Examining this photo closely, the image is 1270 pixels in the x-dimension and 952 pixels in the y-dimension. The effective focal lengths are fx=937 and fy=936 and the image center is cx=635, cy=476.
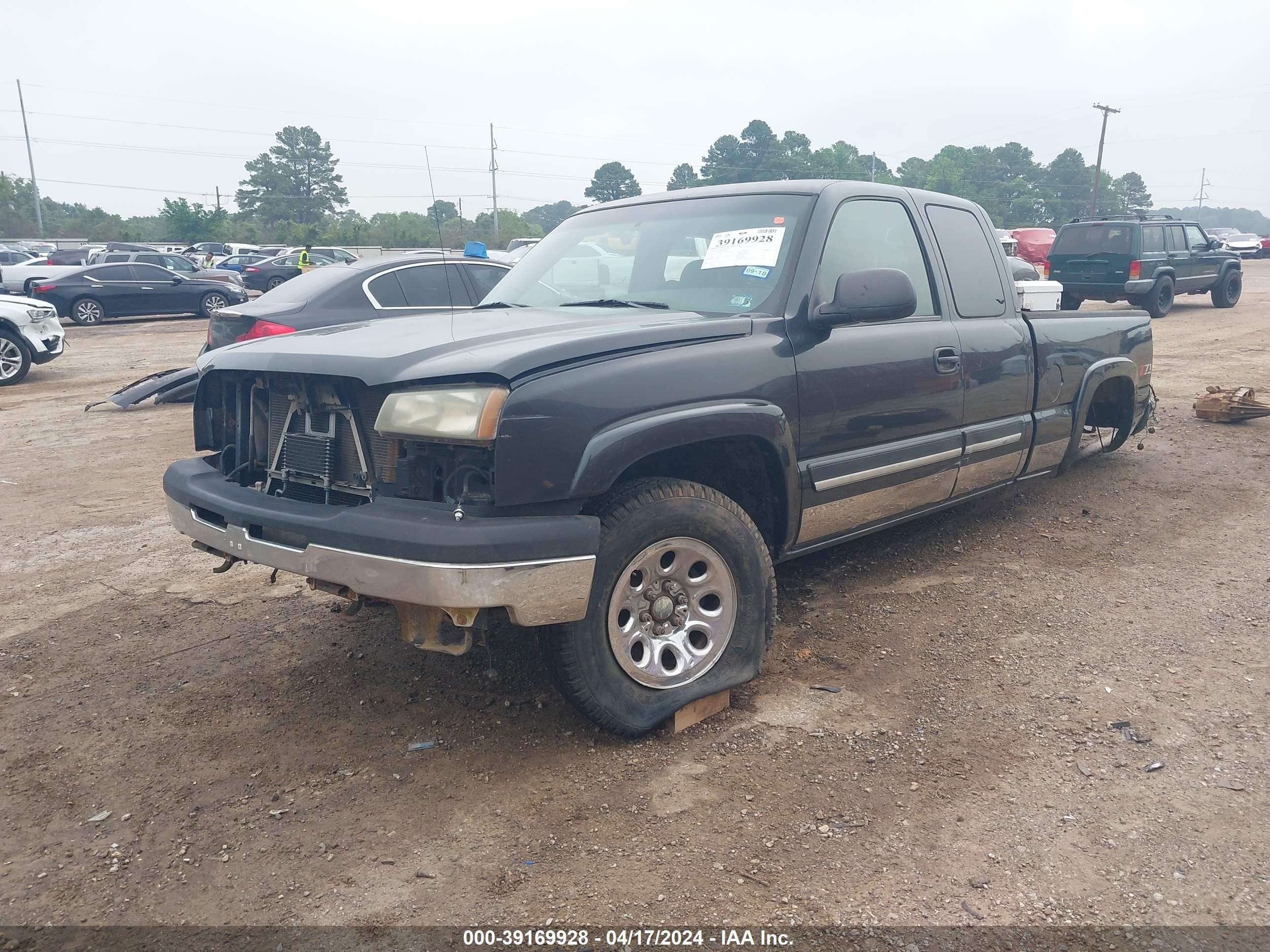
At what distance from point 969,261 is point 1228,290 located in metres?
18.0

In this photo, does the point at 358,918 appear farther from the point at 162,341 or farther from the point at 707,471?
the point at 162,341

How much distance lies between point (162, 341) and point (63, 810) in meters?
17.0

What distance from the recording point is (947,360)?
4.18m

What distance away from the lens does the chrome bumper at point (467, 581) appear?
101 inches

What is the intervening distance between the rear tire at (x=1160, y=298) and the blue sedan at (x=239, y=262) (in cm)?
2711

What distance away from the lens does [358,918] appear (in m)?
2.28

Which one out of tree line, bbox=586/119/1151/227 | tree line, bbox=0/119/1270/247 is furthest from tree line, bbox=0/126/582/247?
tree line, bbox=586/119/1151/227

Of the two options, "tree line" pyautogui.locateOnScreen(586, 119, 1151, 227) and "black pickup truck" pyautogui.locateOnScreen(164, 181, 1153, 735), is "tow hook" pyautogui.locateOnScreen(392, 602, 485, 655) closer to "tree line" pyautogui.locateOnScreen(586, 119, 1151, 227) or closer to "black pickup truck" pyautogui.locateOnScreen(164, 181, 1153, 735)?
"black pickup truck" pyautogui.locateOnScreen(164, 181, 1153, 735)

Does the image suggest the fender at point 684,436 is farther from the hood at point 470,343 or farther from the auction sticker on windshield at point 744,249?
the auction sticker on windshield at point 744,249

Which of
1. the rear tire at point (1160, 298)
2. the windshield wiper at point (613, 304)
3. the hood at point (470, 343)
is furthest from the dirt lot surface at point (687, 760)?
the rear tire at point (1160, 298)

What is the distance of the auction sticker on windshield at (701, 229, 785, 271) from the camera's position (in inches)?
146

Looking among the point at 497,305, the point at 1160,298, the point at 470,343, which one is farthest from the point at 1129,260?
the point at 470,343

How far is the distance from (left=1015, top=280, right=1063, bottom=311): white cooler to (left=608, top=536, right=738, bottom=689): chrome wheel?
3.61m

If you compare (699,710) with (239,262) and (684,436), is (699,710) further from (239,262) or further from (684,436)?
(239,262)
